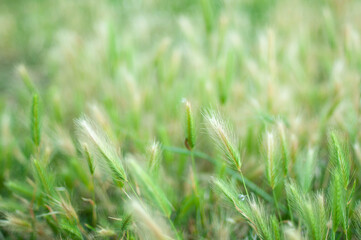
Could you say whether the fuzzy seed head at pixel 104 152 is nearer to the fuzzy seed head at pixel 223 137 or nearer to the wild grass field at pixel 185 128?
the wild grass field at pixel 185 128

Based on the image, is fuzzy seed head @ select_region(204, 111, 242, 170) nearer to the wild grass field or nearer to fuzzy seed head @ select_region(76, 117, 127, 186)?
the wild grass field

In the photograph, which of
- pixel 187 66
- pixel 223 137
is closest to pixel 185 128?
pixel 223 137

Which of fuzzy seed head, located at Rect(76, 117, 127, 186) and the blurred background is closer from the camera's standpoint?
fuzzy seed head, located at Rect(76, 117, 127, 186)

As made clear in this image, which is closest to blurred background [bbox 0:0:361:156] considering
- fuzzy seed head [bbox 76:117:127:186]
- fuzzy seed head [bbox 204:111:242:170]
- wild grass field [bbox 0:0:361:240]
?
wild grass field [bbox 0:0:361:240]

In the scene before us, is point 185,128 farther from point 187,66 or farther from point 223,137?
point 187,66

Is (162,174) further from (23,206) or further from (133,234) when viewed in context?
(23,206)

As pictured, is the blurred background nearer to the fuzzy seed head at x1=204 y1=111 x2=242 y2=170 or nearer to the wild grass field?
the wild grass field

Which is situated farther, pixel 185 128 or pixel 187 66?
pixel 187 66

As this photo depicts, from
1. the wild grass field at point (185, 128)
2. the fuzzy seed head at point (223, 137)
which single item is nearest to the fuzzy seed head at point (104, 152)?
the wild grass field at point (185, 128)

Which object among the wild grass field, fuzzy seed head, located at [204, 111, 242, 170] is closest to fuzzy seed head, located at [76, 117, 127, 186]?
the wild grass field

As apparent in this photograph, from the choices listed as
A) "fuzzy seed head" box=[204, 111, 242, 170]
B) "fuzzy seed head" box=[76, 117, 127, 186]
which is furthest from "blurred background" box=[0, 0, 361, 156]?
"fuzzy seed head" box=[76, 117, 127, 186]
